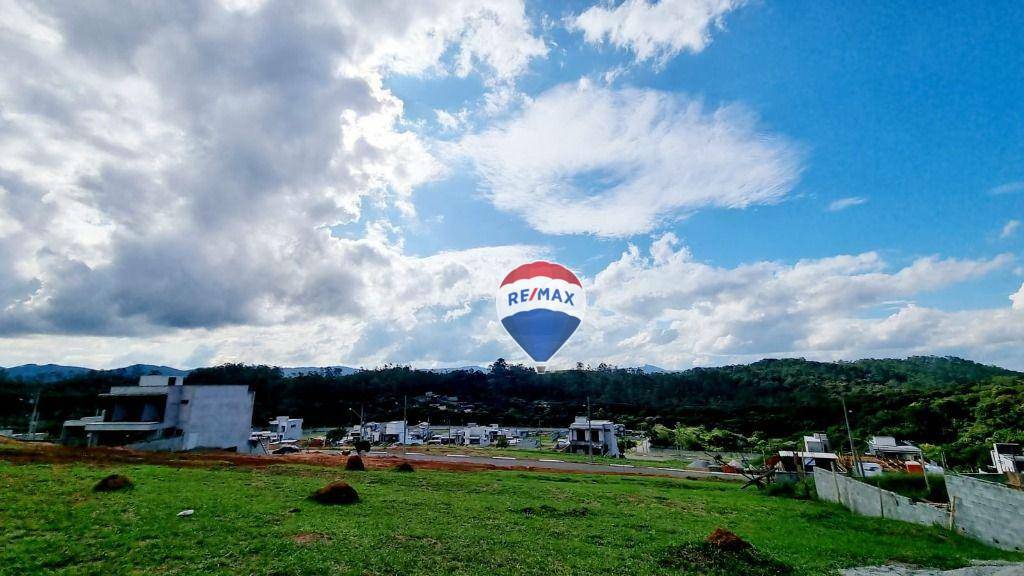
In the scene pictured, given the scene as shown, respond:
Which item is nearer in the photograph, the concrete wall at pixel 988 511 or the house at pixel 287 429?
the concrete wall at pixel 988 511

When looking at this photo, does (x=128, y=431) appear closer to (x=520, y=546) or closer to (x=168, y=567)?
(x=168, y=567)

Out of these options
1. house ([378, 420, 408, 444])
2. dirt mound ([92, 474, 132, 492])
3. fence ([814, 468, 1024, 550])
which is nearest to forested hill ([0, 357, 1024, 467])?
house ([378, 420, 408, 444])

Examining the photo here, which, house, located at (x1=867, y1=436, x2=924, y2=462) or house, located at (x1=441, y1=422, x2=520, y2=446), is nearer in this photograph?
house, located at (x1=867, y1=436, x2=924, y2=462)

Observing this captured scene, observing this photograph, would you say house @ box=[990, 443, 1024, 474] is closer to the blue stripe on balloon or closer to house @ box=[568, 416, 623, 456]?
the blue stripe on balloon

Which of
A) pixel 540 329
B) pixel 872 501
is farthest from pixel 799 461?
pixel 540 329

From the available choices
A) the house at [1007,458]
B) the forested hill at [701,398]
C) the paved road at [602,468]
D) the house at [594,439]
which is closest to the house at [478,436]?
the house at [594,439]

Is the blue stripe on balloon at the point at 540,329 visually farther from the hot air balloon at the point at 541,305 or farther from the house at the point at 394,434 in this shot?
the house at the point at 394,434
